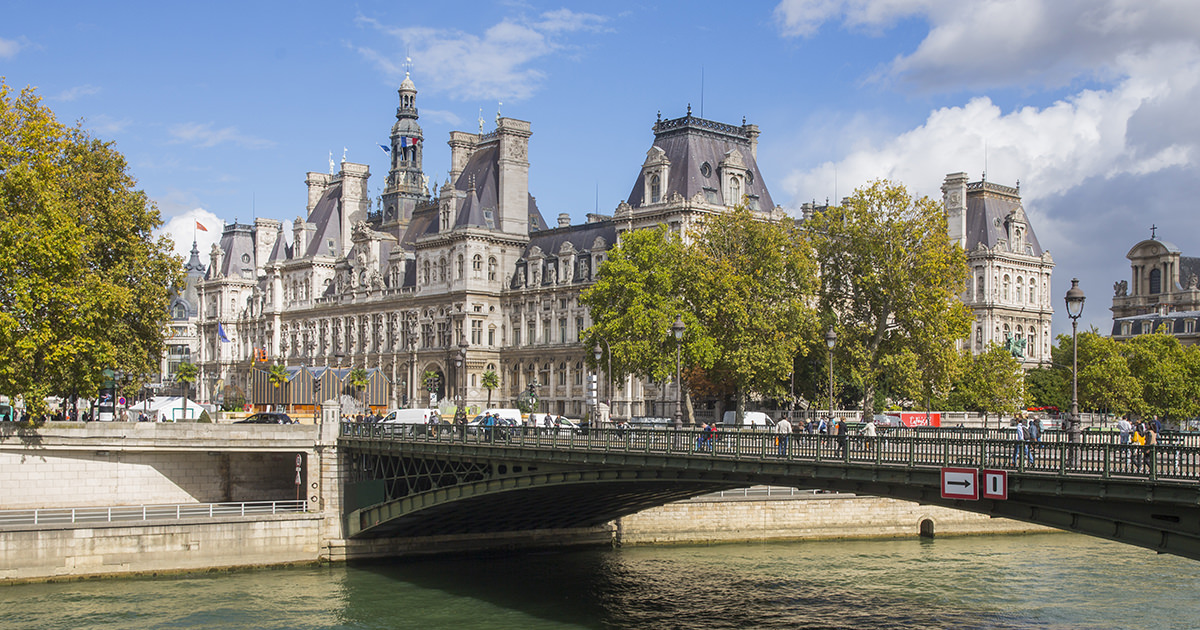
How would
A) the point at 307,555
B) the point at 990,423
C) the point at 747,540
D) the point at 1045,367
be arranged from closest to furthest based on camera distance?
the point at 307,555
the point at 747,540
the point at 990,423
the point at 1045,367

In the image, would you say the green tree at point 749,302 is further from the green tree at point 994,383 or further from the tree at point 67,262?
the tree at point 67,262

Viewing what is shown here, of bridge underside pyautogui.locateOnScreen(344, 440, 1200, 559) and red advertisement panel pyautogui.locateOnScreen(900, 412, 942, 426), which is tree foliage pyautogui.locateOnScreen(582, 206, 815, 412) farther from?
bridge underside pyautogui.locateOnScreen(344, 440, 1200, 559)

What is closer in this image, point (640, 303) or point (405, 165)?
point (640, 303)

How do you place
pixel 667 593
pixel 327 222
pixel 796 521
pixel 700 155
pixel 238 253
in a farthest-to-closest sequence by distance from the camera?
1. pixel 238 253
2. pixel 327 222
3. pixel 700 155
4. pixel 796 521
5. pixel 667 593

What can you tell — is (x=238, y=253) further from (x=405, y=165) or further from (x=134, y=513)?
(x=134, y=513)

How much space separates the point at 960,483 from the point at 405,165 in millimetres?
122106

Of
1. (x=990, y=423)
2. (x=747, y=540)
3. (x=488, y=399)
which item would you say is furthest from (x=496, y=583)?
(x=488, y=399)

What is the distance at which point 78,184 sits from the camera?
191 feet

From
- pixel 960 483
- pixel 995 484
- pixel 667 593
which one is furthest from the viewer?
pixel 667 593

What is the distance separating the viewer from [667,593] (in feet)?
146

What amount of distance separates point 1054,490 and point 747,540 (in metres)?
32.2

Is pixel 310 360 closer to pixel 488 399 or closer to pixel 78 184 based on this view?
pixel 488 399

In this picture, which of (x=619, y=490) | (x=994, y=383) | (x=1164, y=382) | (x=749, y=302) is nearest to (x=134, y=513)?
(x=619, y=490)

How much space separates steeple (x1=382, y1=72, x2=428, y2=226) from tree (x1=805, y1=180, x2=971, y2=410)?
235 ft
